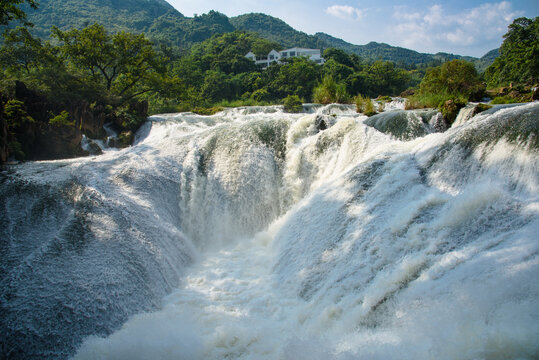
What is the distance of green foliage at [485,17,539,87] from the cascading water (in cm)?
1779

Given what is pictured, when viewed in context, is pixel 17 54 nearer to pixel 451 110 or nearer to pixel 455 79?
pixel 451 110

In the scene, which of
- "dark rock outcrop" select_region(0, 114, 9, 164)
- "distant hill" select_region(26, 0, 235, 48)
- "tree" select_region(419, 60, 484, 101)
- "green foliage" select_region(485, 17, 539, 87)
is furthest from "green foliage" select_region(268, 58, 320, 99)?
"distant hill" select_region(26, 0, 235, 48)

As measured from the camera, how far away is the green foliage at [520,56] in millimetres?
18234

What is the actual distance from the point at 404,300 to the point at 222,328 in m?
2.18

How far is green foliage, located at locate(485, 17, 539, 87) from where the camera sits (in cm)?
1823

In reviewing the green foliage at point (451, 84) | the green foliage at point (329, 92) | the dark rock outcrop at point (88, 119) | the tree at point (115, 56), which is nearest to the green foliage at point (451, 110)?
the green foliage at point (451, 84)

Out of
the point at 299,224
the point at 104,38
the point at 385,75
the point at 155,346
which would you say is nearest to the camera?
the point at 155,346

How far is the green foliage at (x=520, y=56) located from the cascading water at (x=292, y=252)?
58.4 feet

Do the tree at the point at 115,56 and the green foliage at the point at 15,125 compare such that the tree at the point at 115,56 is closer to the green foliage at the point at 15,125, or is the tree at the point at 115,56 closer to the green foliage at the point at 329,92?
the green foliage at the point at 15,125

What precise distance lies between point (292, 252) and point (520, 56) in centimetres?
2404

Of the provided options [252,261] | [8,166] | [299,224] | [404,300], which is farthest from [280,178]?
[8,166]

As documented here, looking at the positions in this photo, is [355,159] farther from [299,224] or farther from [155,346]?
[155,346]

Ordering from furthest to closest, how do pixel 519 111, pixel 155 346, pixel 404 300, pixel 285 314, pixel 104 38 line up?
1. pixel 104 38
2. pixel 519 111
3. pixel 285 314
4. pixel 155 346
5. pixel 404 300

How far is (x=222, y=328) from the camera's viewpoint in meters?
3.64
